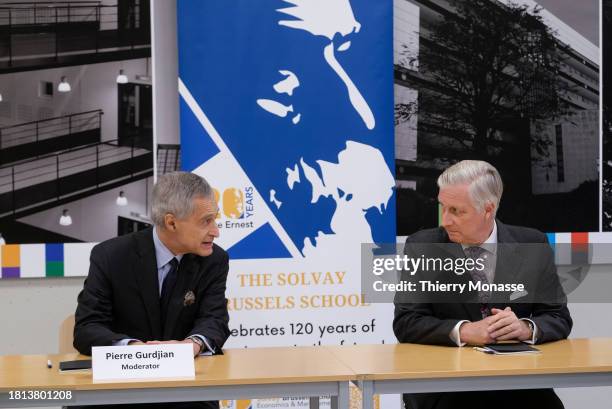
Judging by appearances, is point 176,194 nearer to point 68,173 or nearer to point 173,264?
point 173,264

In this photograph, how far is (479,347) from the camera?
2.82 meters

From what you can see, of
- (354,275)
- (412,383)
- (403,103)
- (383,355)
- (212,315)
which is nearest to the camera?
(412,383)

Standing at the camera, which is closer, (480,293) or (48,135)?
(480,293)

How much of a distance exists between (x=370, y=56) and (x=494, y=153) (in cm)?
100

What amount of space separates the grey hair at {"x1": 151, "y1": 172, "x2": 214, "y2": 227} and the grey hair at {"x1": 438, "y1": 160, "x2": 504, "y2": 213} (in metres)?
0.90

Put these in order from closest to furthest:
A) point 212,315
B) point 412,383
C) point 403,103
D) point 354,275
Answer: point 412,383 → point 212,315 → point 354,275 → point 403,103

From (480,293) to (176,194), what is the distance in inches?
45.3

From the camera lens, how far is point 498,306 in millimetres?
2986

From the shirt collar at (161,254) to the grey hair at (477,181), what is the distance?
104cm

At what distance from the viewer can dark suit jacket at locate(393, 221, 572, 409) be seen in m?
2.92

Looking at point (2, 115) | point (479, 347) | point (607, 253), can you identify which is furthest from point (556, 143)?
point (2, 115)

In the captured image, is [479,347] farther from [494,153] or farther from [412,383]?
[494,153]

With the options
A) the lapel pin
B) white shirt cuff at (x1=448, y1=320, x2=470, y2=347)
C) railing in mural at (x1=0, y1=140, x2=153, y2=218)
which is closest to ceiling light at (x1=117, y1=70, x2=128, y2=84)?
railing in mural at (x1=0, y1=140, x2=153, y2=218)

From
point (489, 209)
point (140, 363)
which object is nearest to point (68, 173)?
point (140, 363)
